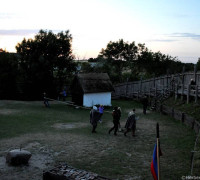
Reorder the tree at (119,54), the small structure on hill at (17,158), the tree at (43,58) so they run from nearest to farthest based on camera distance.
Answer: the small structure on hill at (17,158)
the tree at (43,58)
the tree at (119,54)

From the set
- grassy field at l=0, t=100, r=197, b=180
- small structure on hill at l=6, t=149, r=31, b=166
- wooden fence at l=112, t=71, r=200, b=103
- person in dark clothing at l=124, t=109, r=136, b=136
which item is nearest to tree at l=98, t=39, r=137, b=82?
wooden fence at l=112, t=71, r=200, b=103

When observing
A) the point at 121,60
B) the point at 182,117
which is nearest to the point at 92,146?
the point at 182,117

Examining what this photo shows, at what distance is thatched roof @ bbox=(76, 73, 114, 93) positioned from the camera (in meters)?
30.8

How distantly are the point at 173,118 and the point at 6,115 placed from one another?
14.7 m

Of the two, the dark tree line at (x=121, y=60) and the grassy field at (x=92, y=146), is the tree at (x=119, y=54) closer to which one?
the dark tree line at (x=121, y=60)

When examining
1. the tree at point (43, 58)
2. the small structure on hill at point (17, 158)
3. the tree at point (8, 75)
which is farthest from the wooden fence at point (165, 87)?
the small structure on hill at point (17, 158)

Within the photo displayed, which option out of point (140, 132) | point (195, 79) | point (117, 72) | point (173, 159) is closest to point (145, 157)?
point (173, 159)

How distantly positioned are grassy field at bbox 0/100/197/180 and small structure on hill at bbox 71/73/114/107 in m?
7.16

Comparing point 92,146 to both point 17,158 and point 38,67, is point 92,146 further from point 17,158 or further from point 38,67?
point 38,67

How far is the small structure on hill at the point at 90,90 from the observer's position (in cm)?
3048

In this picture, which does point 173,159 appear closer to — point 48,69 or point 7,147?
point 7,147

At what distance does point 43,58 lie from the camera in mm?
33000

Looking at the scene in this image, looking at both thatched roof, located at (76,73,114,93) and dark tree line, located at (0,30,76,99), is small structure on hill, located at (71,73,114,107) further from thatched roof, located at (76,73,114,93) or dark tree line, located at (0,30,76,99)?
dark tree line, located at (0,30,76,99)

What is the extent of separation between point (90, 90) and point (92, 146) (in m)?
16.2
